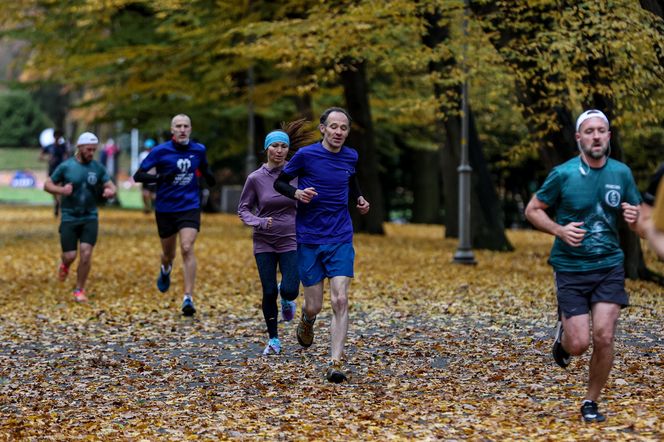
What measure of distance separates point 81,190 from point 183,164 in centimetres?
→ 177

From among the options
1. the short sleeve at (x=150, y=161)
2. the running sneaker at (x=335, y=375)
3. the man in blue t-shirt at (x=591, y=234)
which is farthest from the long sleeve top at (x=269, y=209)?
the man in blue t-shirt at (x=591, y=234)

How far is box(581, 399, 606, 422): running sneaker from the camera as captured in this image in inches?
298

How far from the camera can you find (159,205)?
14.0 metres

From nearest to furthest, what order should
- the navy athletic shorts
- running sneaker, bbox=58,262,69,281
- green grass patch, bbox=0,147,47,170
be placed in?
the navy athletic shorts, running sneaker, bbox=58,262,69,281, green grass patch, bbox=0,147,47,170

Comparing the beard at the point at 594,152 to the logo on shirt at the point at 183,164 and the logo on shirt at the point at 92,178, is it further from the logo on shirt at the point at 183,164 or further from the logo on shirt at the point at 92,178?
the logo on shirt at the point at 92,178

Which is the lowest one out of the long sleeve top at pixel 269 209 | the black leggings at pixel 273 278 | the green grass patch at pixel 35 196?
the green grass patch at pixel 35 196

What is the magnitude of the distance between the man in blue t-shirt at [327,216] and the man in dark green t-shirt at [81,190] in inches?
200

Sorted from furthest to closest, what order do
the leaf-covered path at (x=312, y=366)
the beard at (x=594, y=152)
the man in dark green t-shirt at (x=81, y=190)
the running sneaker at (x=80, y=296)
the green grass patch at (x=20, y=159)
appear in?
the green grass patch at (x=20, y=159) → the running sneaker at (x=80, y=296) → the man in dark green t-shirt at (x=81, y=190) → the leaf-covered path at (x=312, y=366) → the beard at (x=594, y=152)

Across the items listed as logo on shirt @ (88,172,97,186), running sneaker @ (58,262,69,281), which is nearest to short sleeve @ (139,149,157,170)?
logo on shirt @ (88,172,97,186)

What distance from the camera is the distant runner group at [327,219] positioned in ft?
24.8

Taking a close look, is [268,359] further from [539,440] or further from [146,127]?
[146,127]

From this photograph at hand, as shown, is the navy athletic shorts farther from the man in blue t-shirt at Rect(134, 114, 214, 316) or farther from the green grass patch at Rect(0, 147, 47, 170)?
the green grass patch at Rect(0, 147, 47, 170)

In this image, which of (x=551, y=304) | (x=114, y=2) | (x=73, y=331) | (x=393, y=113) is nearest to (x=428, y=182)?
(x=393, y=113)

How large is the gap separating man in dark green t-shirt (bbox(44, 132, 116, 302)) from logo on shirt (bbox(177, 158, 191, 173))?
46.4 inches
